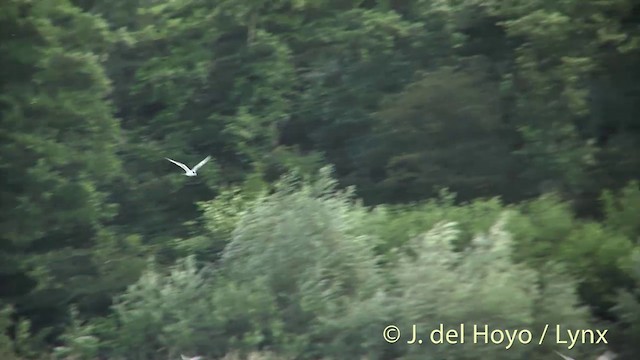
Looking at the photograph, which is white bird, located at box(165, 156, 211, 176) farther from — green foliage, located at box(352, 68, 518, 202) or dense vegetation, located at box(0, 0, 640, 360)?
green foliage, located at box(352, 68, 518, 202)

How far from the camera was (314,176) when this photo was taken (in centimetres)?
407

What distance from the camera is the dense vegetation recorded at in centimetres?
386

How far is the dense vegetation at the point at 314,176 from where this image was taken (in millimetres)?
3861

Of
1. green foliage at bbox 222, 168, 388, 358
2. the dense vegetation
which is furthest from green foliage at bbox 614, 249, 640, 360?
green foliage at bbox 222, 168, 388, 358

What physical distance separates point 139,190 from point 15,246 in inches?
25.6

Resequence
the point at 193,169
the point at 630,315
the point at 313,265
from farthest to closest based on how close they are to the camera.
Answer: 1. the point at 193,169
2. the point at 313,265
3. the point at 630,315

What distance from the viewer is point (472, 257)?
3859 mm

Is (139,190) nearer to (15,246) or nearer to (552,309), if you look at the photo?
(15,246)

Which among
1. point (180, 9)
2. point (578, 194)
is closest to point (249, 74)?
point (180, 9)

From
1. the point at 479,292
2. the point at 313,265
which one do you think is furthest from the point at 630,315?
the point at 313,265

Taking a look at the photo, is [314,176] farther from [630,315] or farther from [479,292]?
[630,315]

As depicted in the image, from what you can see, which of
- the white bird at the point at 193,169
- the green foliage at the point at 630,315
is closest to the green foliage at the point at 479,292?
the green foliage at the point at 630,315

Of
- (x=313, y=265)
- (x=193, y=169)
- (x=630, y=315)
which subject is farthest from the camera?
(x=193, y=169)

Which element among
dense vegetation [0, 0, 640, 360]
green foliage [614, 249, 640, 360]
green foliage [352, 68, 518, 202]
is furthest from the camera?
green foliage [352, 68, 518, 202]
